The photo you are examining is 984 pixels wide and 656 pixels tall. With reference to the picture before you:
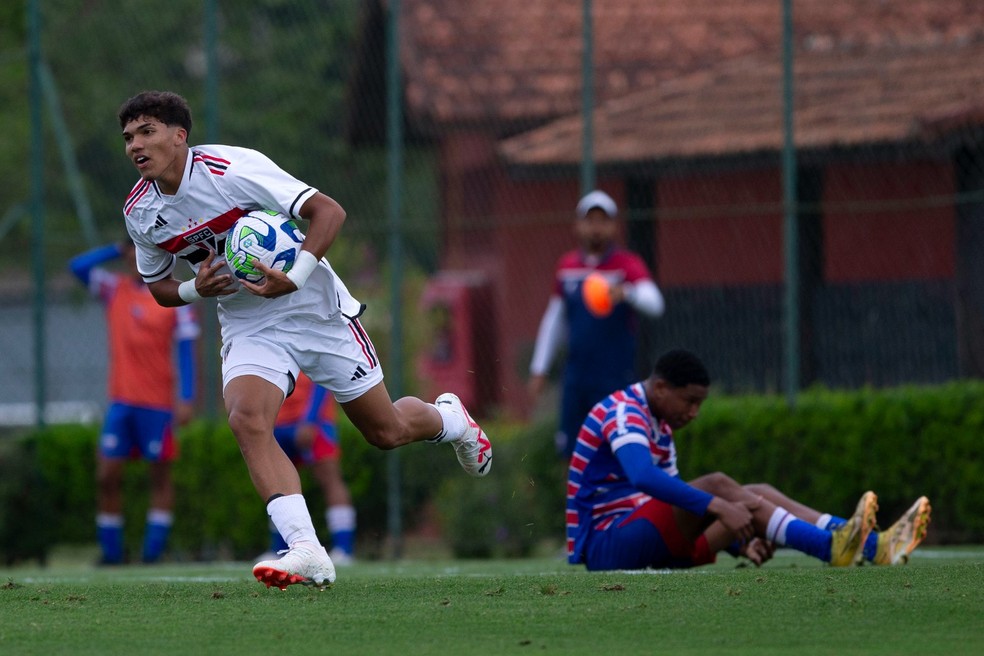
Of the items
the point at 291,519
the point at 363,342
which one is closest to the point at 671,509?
the point at 363,342

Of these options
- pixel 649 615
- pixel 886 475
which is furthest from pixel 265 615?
pixel 886 475

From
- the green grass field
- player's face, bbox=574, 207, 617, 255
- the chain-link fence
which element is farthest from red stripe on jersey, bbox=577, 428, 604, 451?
the chain-link fence

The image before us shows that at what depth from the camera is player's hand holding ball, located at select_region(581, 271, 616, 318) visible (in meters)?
11.6

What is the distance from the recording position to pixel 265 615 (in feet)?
19.1

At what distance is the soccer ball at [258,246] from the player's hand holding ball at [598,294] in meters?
5.12

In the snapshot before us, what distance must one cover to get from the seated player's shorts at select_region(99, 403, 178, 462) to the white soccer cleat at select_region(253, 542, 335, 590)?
6506 mm

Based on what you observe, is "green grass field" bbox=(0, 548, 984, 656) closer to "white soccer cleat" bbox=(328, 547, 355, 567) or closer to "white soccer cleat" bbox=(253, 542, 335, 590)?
"white soccer cleat" bbox=(253, 542, 335, 590)

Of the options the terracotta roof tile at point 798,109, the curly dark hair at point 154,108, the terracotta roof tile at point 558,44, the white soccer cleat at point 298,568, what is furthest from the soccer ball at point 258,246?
the terracotta roof tile at point 558,44

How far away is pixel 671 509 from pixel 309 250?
2216 millimetres

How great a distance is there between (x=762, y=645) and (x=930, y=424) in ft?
22.5

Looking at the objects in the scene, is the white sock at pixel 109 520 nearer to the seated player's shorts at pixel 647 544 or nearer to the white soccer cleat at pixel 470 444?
the white soccer cleat at pixel 470 444

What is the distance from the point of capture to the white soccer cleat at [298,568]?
607 centimetres

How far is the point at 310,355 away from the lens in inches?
273

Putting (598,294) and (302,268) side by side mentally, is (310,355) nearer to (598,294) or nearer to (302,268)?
(302,268)
